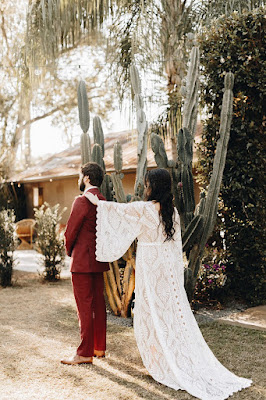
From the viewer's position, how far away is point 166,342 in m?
4.07

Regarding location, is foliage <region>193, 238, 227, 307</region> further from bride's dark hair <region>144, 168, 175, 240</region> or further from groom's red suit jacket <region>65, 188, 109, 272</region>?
bride's dark hair <region>144, 168, 175, 240</region>

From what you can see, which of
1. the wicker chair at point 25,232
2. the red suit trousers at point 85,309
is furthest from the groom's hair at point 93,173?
the wicker chair at point 25,232

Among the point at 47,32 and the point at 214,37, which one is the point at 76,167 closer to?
the point at 47,32

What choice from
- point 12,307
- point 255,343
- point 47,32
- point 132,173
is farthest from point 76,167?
point 255,343

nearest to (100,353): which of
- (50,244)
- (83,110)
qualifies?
(83,110)

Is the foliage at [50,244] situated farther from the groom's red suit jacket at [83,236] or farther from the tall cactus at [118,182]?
the groom's red suit jacket at [83,236]

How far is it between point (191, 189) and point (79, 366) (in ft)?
9.13

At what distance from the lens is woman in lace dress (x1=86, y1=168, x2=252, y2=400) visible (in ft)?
13.2

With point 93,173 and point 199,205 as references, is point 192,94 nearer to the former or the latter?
point 199,205

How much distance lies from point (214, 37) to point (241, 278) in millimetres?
3719

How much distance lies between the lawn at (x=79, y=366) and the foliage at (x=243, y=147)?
1369 millimetres

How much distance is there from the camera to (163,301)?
416 cm

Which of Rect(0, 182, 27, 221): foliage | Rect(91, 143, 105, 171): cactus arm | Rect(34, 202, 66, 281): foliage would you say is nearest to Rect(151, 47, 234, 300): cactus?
Rect(91, 143, 105, 171): cactus arm

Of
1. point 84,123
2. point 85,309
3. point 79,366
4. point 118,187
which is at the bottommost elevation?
point 79,366
